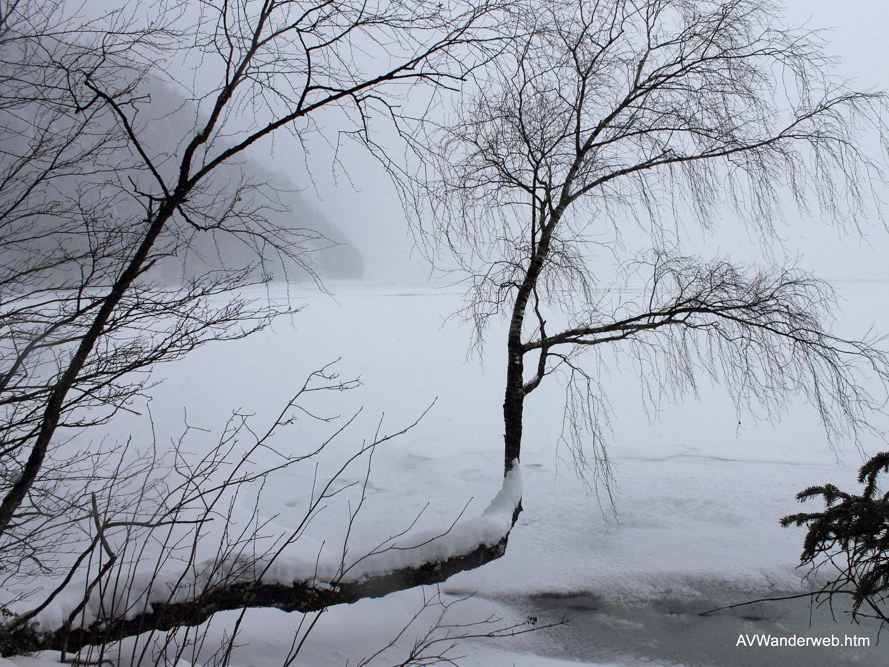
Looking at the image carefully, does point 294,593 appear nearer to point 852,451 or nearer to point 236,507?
point 236,507

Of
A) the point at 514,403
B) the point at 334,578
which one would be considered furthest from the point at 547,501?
the point at 334,578

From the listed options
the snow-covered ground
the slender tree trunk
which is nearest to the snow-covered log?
the snow-covered ground

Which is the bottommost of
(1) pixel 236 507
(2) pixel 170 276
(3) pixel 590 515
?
(3) pixel 590 515

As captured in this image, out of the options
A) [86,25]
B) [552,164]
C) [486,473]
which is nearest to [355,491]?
[486,473]

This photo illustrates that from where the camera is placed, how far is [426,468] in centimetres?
983

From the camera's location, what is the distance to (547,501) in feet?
28.0

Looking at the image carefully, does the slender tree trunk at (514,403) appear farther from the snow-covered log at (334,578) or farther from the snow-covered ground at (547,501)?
the snow-covered ground at (547,501)

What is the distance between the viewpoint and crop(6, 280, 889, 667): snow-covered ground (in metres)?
5.14

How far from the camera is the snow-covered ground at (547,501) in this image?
16.9 ft

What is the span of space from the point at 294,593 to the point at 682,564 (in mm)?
4920

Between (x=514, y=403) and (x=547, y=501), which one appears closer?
(x=514, y=403)

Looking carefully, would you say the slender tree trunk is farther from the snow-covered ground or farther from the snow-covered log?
the snow-covered ground

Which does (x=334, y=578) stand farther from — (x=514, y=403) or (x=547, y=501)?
(x=547, y=501)

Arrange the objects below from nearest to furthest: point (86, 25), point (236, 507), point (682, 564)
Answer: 1. point (86, 25)
2. point (682, 564)
3. point (236, 507)
